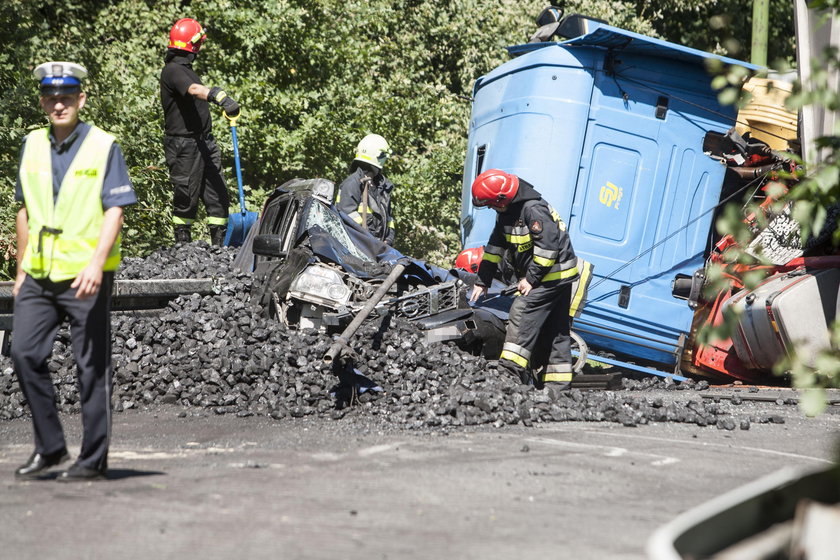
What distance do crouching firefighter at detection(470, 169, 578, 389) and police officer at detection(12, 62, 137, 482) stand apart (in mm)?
4606

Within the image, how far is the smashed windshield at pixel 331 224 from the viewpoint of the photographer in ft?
31.3

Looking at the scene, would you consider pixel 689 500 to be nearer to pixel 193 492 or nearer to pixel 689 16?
pixel 193 492

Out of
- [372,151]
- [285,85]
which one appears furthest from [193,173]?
[285,85]

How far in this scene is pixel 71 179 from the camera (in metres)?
4.81

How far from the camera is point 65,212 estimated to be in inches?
189

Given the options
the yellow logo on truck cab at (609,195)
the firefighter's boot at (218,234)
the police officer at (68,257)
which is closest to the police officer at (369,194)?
the firefighter's boot at (218,234)

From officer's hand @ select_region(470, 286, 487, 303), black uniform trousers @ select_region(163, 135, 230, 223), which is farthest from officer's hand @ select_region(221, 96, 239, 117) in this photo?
officer's hand @ select_region(470, 286, 487, 303)

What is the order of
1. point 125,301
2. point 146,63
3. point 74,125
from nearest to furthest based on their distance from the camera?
point 74,125 < point 125,301 < point 146,63

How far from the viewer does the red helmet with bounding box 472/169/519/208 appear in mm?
9172

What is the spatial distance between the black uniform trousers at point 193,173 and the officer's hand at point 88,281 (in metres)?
5.99

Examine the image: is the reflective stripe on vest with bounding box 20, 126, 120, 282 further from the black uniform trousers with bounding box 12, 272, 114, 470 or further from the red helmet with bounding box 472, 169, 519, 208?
the red helmet with bounding box 472, 169, 519, 208

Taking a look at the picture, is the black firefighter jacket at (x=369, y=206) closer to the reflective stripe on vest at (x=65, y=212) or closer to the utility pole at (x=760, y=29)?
the reflective stripe on vest at (x=65, y=212)

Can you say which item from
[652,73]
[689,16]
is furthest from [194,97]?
[689,16]

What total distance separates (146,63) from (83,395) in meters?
11.1
